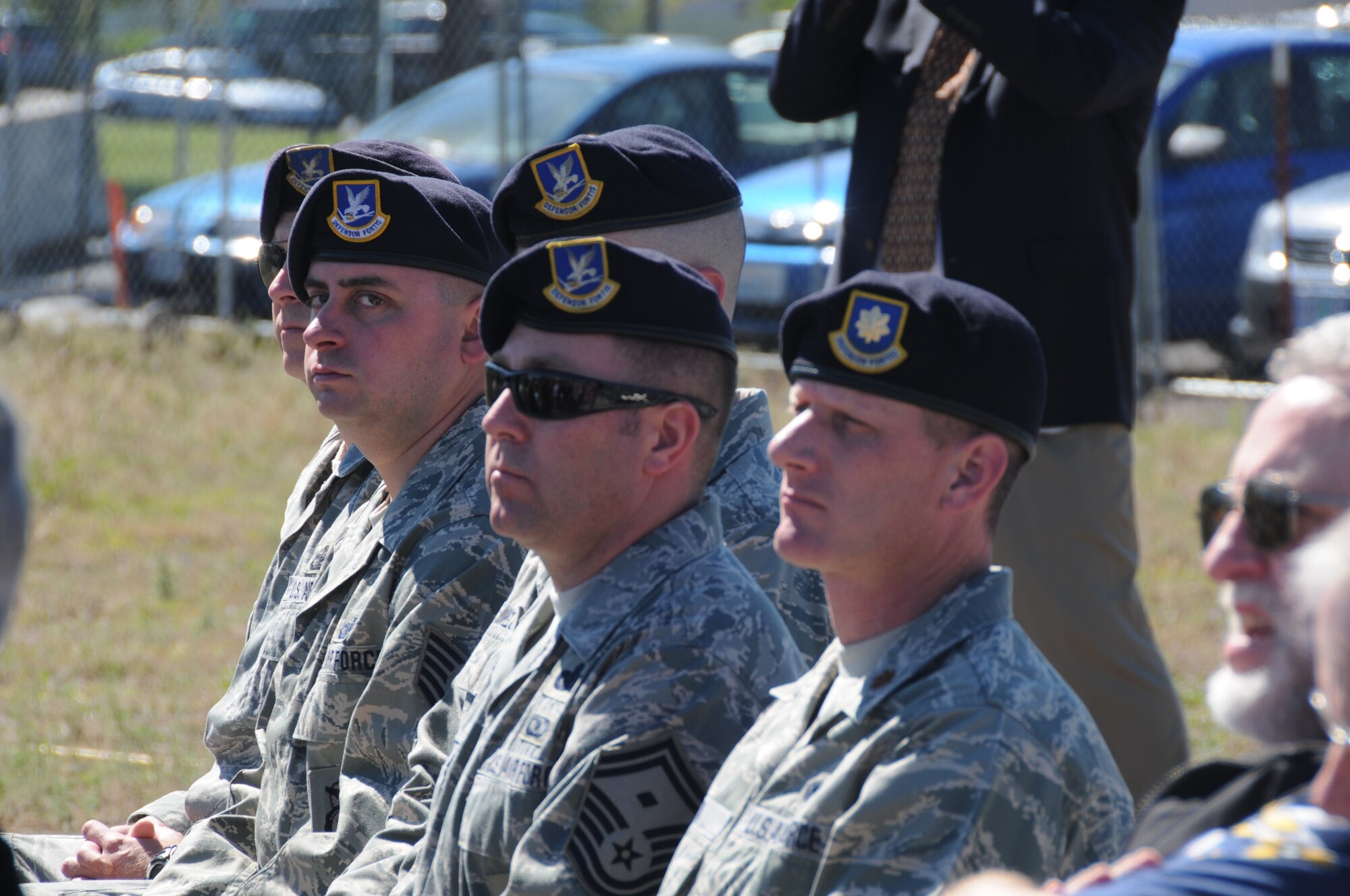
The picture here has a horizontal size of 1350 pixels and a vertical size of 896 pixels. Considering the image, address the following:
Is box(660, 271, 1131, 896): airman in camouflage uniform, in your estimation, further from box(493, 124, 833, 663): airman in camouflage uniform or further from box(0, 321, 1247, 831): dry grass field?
box(0, 321, 1247, 831): dry grass field

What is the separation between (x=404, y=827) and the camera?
2.69 m

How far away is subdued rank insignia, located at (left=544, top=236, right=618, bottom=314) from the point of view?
8.16 feet

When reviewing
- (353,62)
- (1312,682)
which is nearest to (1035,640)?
(1312,682)

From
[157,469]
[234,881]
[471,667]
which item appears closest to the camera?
[471,667]

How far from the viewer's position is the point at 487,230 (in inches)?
130

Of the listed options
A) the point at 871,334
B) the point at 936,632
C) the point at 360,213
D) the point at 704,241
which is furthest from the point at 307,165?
the point at 936,632

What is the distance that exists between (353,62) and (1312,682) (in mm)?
12721

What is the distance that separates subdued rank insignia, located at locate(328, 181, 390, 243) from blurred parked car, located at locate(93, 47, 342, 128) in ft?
40.7

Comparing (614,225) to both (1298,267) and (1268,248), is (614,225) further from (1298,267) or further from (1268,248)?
(1268,248)

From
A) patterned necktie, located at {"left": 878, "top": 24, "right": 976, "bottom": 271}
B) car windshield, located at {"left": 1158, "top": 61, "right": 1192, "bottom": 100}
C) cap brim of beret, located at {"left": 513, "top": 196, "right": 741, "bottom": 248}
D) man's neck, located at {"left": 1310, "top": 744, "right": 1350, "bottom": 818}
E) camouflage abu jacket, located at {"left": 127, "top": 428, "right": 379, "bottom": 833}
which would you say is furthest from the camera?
car windshield, located at {"left": 1158, "top": 61, "right": 1192, "bottom": 100}

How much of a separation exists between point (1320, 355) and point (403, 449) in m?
1.92

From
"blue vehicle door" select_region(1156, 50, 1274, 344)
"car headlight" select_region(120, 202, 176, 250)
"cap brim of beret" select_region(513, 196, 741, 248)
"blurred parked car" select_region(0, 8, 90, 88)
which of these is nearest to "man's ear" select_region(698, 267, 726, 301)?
"cap brim of beret" select_region(513, 196, 741, 248)

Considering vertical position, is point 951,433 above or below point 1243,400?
above

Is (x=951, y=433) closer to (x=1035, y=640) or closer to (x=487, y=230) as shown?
(x=487, y=230)
